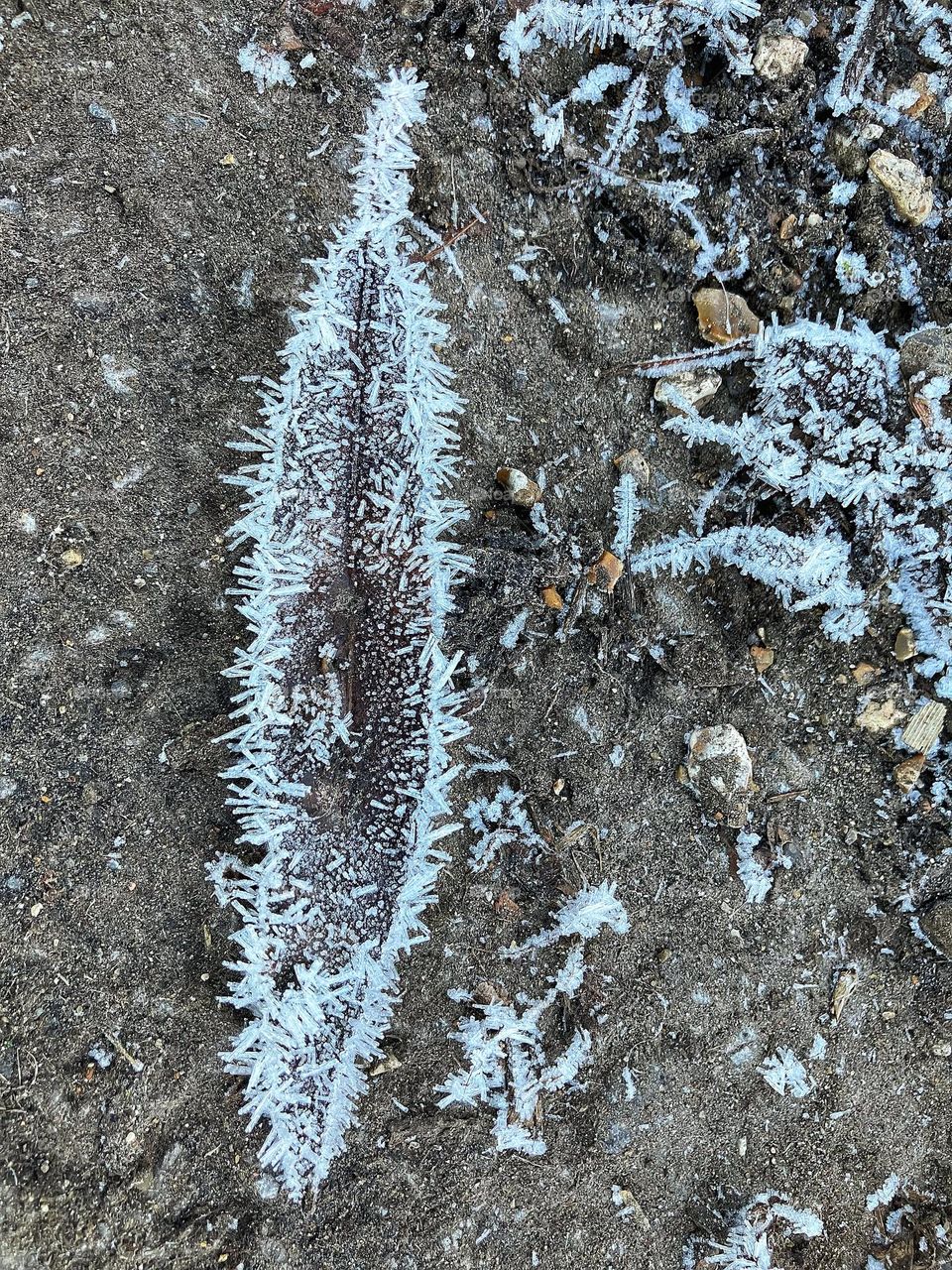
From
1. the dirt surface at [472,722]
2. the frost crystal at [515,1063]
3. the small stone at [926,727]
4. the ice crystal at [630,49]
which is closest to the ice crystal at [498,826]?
the dirt surface at [472,722]

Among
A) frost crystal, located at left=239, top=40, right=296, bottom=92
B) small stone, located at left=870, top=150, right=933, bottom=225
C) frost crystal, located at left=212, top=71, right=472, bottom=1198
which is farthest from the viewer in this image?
small stone, located at left=870, top=150, right=933, bottom=225

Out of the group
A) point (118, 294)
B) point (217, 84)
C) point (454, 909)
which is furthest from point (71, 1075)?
point (217, 84)

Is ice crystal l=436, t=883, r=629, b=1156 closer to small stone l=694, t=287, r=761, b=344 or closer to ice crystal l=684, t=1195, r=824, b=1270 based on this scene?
ice crystal l=684, t=1195, r=824, b=1270

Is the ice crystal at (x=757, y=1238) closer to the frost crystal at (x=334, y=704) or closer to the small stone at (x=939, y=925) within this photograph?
the small stone at (x=939, y=925)

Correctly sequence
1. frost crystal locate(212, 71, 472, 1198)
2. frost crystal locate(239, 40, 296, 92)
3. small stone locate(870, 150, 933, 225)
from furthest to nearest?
small stone locate(870, 150, 933, 225) < frost crystal locate(239, 40, 296, 92) < frost crystal locate(212, 71, 472, 1198)

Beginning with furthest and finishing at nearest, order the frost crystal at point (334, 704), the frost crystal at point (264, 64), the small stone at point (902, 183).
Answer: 1. the small stone at point (902, 183)
2. the frost crystal at point (264, 64)
3. the frost crystal at point (334, 704)

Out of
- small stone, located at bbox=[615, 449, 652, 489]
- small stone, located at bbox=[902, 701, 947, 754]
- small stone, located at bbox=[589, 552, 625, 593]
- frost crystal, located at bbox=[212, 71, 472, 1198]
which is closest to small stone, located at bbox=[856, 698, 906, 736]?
small stone, located at bbox=[902, 701, 947, 754]

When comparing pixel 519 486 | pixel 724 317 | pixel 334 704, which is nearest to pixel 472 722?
pixel 334 704
